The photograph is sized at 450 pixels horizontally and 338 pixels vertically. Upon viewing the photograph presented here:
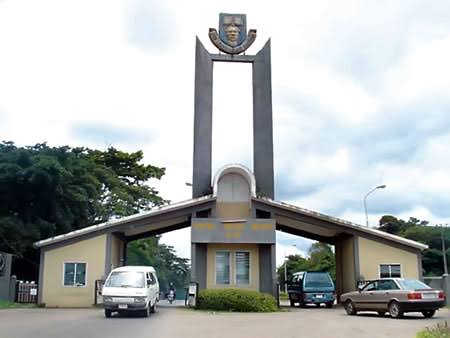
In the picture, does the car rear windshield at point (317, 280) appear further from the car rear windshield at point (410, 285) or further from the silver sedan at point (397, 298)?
the car rear windshield at point (410, 285)

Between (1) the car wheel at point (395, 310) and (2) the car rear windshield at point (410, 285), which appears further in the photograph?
(2) the car rear windshield at point (410, 285)

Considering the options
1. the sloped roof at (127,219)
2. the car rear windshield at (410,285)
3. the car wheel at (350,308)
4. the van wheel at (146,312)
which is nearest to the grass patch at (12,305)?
the sloped roof at (127,219)

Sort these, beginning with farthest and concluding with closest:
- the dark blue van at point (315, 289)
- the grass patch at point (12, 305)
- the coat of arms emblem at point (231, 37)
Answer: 1. the coat of arms emblem at point (231, 37)
2. the dark blue van at point (315, 289)
3. the grass patch at point (12, 305)

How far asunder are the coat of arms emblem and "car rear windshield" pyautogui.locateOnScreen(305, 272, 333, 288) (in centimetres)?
1224

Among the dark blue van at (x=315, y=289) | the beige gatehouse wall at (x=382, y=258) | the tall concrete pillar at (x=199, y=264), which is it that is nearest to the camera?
the tall concrete pillar at (x=199, y=264)

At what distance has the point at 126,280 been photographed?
20.6 meters

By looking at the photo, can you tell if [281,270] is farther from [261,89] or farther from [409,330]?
[409,330]

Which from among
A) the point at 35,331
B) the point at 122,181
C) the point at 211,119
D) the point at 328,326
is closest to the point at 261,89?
the point at 211,119

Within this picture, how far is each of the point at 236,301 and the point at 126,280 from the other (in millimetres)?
5312

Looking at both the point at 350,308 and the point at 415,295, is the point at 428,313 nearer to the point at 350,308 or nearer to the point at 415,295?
the point at 415,295

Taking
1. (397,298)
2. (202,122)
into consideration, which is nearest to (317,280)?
(397,298)

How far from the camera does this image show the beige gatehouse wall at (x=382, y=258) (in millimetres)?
27641

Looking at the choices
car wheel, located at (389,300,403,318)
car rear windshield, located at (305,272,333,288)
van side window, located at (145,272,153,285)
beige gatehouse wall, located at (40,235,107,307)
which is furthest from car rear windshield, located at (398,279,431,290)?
beige gatehouse wall, located at (40,235,107,307)

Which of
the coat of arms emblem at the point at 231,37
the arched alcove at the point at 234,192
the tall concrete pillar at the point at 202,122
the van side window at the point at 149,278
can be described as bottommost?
the van side window at the point at 149,278
